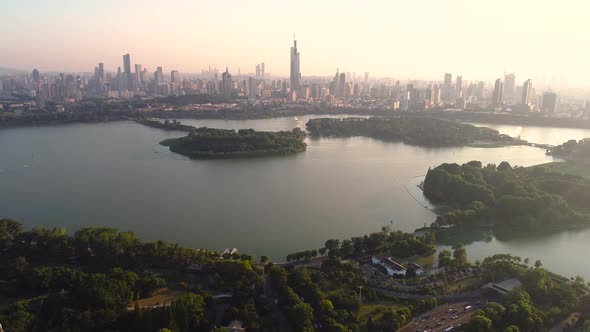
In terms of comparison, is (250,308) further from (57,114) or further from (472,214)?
(57,114)

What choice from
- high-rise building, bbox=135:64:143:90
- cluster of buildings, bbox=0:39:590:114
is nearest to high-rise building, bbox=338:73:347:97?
cluster of buildings, bbox=0:39:590:114

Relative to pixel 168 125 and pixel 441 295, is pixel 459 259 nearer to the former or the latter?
pixel 441 295

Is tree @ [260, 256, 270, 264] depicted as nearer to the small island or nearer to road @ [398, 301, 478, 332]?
road @ [398, 301, 478, 332]

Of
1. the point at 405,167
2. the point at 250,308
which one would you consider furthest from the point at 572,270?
the point at 405,167

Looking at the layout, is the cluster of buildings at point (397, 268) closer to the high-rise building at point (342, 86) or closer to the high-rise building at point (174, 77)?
the high-rise building at point (342, 86)

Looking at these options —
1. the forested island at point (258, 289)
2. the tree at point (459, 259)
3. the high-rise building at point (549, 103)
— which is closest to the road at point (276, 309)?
the forested island at point (258, 289)
